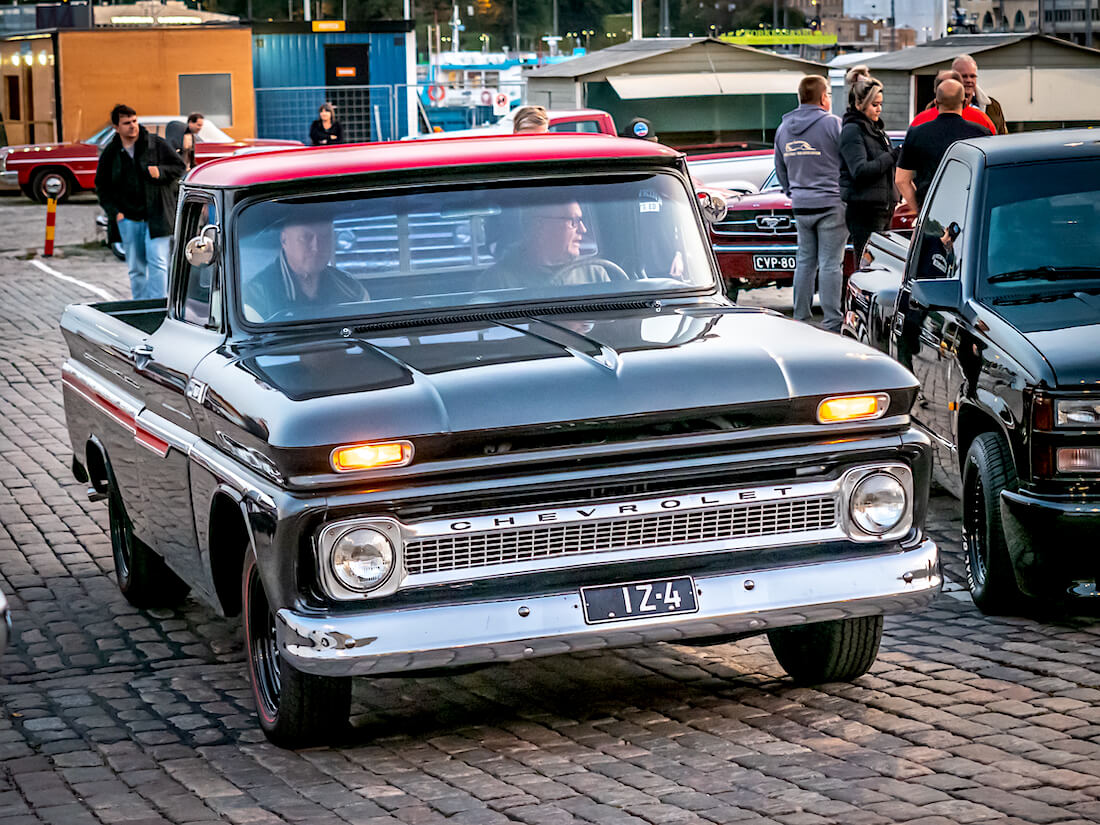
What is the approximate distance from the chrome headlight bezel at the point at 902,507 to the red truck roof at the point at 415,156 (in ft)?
5.38

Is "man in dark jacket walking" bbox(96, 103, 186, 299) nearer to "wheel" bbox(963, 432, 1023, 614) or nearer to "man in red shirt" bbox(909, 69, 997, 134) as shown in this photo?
"man in red shirt" bbox(909, 69, 997, 134)

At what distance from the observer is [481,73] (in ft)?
306

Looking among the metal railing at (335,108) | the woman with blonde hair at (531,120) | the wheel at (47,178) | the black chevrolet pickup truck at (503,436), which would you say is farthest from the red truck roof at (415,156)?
the metal railing at (335,108)

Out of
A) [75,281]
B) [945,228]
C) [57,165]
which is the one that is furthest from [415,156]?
[57,165]

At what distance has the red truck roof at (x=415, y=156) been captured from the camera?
6203 mm

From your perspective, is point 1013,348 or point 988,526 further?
point 988,526

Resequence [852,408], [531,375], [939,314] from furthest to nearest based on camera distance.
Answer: [939,314]
[852,408]
[531,375]

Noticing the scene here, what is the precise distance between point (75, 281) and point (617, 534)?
58.2ft

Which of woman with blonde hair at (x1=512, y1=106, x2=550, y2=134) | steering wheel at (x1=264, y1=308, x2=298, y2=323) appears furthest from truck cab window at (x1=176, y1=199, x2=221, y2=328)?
woman with blonde hair at (x1=512, y1=106, x2=550, y2=134)

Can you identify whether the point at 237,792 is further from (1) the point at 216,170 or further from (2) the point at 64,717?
(1) the point at 216,170

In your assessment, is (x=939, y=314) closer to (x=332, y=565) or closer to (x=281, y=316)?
(x=281, y=316)

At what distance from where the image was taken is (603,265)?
6293 mm

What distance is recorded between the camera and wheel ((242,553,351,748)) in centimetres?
531

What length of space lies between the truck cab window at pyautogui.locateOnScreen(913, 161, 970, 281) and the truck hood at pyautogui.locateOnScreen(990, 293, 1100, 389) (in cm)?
58
